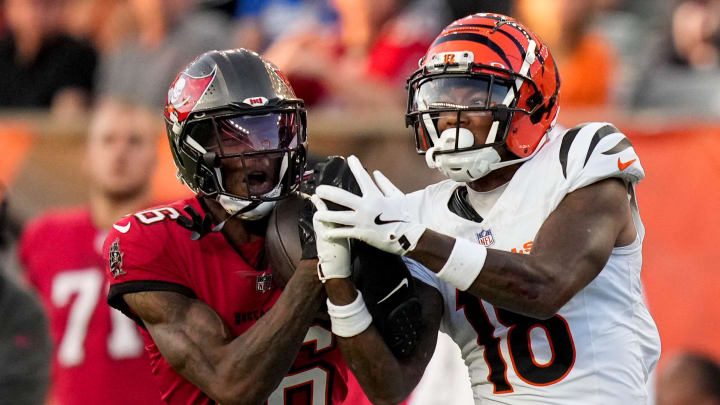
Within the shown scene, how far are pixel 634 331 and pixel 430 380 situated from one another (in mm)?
2325

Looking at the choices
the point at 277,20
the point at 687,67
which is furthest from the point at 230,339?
the point at 277,20

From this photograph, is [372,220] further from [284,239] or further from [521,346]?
[521,346]

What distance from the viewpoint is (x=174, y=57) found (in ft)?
25.0

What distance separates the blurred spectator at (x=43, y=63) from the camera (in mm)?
8453

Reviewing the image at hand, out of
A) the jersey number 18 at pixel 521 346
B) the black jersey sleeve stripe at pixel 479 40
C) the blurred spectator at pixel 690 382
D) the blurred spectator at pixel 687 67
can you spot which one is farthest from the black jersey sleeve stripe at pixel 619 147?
the blurred spectator at pixel 687 67

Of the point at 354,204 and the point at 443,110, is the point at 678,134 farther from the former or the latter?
the point at 354,204

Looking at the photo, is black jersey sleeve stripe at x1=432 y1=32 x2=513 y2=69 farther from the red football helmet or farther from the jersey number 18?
the jersey number 18

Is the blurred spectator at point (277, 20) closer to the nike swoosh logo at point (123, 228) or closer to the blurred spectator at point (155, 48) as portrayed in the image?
the blurred spectator at point (155, 48)

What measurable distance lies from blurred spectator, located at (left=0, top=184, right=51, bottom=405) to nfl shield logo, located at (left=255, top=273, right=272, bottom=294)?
1606mm

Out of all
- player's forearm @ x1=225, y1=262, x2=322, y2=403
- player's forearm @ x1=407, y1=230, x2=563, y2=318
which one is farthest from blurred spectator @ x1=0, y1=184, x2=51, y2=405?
player's forearm @ x1=407, y1=230, x2=563, y2=318

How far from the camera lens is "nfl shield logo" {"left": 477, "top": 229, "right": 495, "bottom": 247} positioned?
3.63 meters

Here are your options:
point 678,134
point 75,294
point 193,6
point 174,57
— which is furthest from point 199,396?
point 193,6

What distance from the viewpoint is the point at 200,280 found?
148 inches

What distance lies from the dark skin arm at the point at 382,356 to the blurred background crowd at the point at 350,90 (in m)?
2.66
